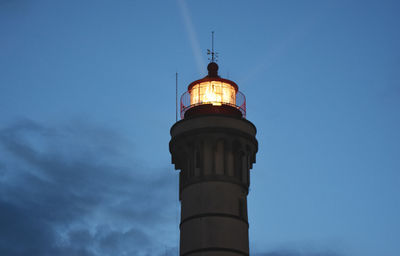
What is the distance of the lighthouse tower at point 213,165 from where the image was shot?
36.8 metres

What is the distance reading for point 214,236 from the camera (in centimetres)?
3641

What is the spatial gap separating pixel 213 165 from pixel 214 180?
847 millimetres

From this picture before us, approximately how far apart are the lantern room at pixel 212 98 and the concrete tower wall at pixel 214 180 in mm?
1125

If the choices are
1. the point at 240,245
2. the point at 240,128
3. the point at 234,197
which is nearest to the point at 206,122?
the point at 240,128

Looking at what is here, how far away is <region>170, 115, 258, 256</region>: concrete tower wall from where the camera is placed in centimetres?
3669

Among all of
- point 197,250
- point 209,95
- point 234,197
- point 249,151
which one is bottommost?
point 197,250

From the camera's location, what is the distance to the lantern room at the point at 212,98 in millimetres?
40562

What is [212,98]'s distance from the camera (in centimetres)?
4084

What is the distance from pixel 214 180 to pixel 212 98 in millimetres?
5209

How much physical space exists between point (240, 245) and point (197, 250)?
7.17 ft

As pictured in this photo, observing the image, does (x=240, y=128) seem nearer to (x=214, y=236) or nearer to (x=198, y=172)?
(x=198, y=172)

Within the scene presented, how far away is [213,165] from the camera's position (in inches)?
1511

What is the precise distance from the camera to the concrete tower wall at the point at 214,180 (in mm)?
36688

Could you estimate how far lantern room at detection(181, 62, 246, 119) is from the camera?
40562 mm
